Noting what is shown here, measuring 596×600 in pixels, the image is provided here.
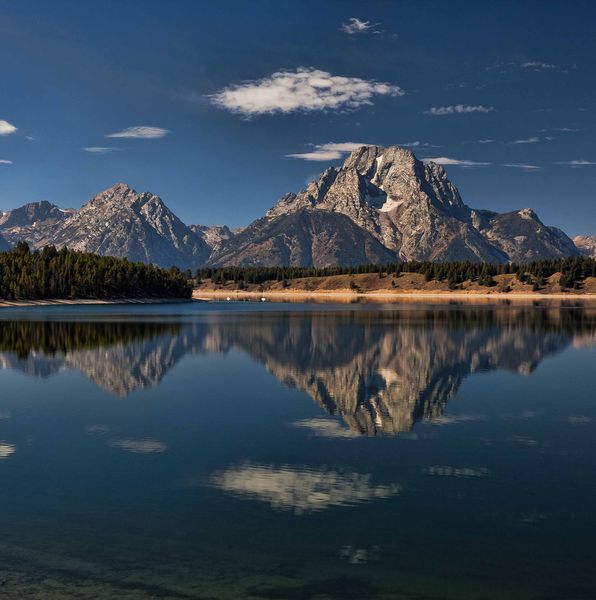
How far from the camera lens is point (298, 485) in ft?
82.0

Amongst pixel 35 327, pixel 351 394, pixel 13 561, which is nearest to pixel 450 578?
pixel 13 561

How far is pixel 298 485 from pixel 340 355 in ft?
156

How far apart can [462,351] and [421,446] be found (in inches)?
1847

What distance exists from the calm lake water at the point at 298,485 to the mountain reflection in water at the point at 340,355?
0.56 m

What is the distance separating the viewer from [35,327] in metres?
116

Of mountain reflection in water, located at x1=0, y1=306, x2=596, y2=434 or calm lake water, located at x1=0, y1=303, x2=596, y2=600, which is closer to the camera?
calm lake water, located at x1=0, y1=303, x2=596, y2=600

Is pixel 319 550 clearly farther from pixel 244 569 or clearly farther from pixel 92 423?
pixel 92 423

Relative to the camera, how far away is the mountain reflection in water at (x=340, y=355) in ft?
145

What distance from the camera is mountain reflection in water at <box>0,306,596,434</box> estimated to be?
4419 centimetres

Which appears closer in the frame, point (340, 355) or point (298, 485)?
point (298, 485)

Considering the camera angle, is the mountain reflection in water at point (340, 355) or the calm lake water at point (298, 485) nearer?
the calm lake water at point (298, 485)

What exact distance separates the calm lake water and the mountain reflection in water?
0.56m

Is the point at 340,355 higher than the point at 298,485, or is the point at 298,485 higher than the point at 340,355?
the point at 298,485

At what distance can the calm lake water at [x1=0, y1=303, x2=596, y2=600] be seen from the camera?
56.0 ft
